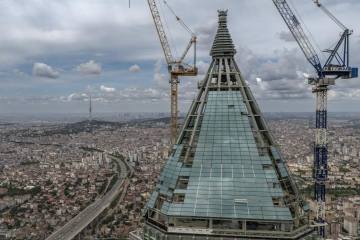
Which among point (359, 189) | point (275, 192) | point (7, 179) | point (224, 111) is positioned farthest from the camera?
point (7, 179)

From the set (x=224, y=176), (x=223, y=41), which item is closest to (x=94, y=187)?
(x=223, y=41)

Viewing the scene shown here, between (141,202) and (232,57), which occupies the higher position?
(232,57)

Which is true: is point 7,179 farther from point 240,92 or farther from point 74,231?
point 240,92

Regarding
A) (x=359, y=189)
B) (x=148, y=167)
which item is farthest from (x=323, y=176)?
(x=148, y=167)

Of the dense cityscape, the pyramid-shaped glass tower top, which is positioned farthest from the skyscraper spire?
the dense cityscape

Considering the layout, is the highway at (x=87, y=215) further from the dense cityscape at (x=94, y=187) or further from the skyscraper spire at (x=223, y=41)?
the skyscraper spire at (x=223, y=41)

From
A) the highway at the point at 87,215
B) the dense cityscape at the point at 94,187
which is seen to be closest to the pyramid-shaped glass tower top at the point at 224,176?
the dense cityscape at the point at 94,187

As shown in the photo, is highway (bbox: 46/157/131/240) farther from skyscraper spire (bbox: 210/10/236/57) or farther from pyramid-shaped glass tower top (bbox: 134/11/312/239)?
skyscraper spire (bbox: 210/10/236/57)
